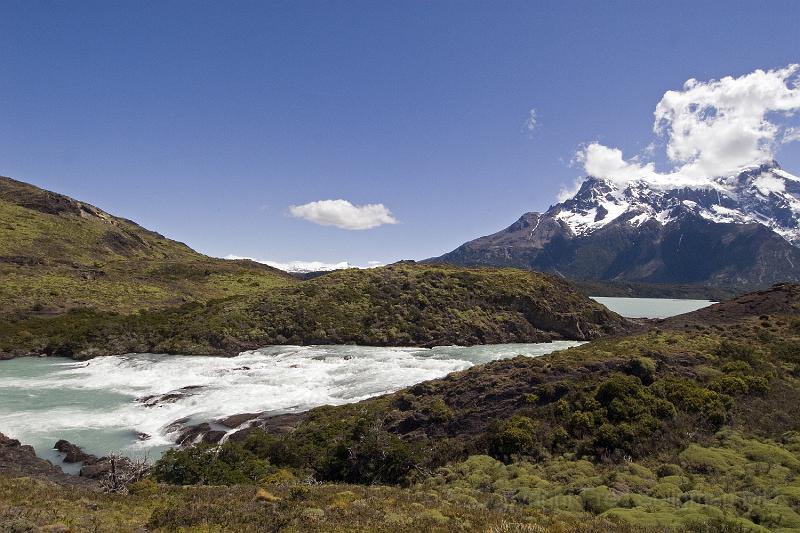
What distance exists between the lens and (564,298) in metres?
80.4

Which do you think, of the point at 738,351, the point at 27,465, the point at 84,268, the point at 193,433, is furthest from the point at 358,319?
the point at 84,268

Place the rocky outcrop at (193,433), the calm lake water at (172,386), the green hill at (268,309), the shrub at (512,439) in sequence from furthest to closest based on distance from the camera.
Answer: the green hill at (268,309), the calm lake water at (172,386), the rocky outcrop at (193,433), the shrub at (512,439)

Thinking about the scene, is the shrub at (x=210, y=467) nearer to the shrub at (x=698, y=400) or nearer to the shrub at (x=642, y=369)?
the shrub at (x=698, y=400)

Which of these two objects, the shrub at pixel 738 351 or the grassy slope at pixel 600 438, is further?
the shrub at pixel 738 351

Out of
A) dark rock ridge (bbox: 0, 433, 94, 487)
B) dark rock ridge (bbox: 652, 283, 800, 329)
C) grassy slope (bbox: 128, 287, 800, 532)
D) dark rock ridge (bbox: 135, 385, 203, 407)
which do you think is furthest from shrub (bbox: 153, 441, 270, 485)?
dark rock ridge (bbox: 652, 283, 800, 329)

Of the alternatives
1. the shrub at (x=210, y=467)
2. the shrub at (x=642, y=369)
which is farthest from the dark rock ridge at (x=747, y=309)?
the shrub at (x=210, y=467)

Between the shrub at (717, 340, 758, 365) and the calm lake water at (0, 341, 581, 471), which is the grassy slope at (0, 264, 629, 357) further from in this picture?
the shrub at (717, 340, 758, 365)

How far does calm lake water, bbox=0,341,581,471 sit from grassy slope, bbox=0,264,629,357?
12.5 feet

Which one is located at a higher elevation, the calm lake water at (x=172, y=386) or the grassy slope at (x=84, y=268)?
the grassy slope at (x=84, y=268)

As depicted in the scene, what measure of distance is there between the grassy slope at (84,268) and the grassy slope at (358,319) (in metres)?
10.3

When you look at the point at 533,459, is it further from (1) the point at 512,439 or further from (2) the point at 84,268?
(2) the point at 84,268

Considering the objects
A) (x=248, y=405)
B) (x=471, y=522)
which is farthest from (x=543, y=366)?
(x=248, y=405)

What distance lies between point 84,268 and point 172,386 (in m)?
70.8

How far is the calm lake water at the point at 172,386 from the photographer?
1176 inches
